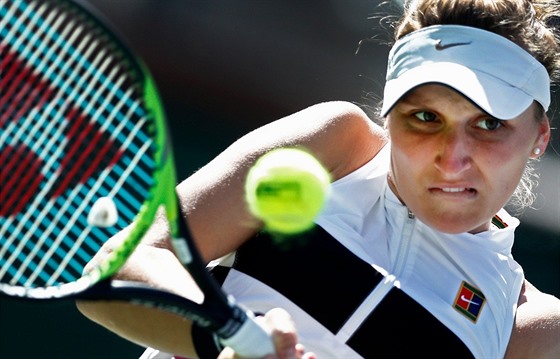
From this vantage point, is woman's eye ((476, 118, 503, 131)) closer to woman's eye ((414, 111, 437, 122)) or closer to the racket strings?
woman's eye ((414, 111, 437, 122))

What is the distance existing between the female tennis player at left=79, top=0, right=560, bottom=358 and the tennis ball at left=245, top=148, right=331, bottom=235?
10 centimetres

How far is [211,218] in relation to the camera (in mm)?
1495

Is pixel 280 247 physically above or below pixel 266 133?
below

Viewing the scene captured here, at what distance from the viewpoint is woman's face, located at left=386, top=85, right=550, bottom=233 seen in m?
1.49

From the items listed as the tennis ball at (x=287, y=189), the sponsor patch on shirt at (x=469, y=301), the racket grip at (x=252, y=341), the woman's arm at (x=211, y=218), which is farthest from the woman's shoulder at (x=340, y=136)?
the racket grip at (x=252, y=341)

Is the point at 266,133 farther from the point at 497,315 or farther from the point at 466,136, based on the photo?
the point at 497,315

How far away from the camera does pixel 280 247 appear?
1.56 m

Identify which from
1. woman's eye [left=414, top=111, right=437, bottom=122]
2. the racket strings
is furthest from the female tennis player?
the racket strings

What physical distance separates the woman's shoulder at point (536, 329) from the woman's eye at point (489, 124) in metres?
0.33

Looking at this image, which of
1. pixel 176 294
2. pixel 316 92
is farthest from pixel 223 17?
pixel 176 294

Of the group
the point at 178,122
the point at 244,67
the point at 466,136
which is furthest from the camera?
the point at 244,67

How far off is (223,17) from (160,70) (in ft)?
0.83

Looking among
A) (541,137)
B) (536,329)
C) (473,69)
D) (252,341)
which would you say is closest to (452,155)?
(473,69)

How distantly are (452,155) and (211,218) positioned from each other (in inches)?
15.1
